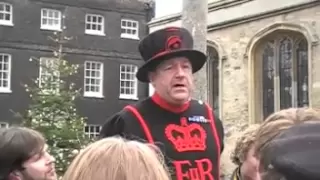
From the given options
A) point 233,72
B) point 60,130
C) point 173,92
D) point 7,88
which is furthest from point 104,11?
point 173,92

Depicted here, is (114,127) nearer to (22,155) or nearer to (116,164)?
(22,155)

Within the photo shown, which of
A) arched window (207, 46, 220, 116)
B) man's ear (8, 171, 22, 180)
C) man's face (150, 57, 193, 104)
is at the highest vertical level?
arched window (207, 46, 220, 116)

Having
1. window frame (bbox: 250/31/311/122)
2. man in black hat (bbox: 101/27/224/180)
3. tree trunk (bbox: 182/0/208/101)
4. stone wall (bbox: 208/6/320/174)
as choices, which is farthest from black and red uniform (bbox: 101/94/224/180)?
window frame (bbox: 250/31/311/122)

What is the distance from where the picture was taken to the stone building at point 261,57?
13.1m

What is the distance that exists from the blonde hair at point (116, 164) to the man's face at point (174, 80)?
1.79 metres

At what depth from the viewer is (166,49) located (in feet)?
12.9

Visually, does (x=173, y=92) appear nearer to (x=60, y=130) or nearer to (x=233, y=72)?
(x=233, y=72)

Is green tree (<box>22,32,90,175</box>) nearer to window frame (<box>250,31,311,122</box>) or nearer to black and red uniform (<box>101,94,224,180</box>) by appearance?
window frame (<box>250,31,311,122</box>)

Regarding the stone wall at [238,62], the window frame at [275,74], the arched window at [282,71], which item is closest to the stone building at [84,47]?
the stone wall at [238,62]

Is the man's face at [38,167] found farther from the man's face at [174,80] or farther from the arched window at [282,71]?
the arched window at [282,71]

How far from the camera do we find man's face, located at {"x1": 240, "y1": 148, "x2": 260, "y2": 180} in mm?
3031

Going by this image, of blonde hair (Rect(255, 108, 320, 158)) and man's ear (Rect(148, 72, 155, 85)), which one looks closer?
blonde hair (Rect(255, 108, 320, 158))

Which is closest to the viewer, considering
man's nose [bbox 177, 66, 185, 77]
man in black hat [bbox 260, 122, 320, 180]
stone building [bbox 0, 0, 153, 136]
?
man in black hat [bbox 260, 122, 320, 180]

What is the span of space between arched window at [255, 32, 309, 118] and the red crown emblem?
9696 mm
